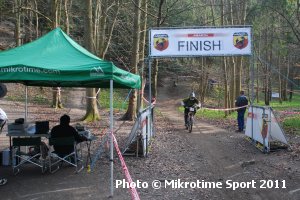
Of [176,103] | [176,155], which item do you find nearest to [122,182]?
[176,155]

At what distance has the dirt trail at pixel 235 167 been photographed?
7.45 m

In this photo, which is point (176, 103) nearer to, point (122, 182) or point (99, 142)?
point (99, 142)

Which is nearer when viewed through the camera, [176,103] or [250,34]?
[250,34]

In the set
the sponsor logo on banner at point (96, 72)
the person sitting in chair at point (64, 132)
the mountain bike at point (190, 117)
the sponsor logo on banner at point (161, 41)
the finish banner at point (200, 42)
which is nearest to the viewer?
the sponsor logo on banner at point (96, 72)

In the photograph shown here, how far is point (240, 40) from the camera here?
1394 cm

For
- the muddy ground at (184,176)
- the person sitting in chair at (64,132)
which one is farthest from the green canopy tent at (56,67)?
the person sitting in chair at (64,132)

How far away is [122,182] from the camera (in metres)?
8.16

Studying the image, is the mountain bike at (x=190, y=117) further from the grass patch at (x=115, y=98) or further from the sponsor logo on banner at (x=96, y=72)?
the grass patch at (x=115, y=98)

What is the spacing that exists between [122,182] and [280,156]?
492cm

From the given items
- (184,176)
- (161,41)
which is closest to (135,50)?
(161,41)

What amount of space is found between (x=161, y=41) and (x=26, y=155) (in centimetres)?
666

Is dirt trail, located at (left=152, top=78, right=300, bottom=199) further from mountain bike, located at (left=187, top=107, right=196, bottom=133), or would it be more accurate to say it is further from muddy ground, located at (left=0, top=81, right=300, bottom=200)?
mountain bike, located at (left=187, top=107, right=196, bottom=133)

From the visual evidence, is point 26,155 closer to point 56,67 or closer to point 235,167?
point 56,67

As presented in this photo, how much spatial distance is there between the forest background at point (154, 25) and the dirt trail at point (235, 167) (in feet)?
8.85
